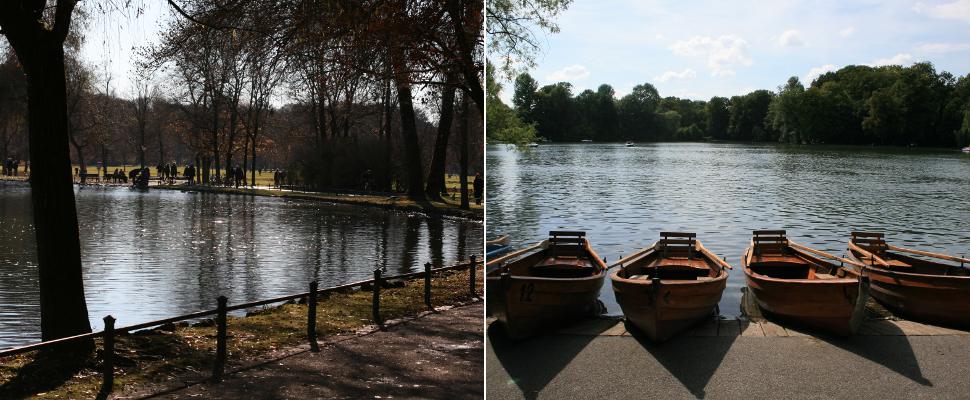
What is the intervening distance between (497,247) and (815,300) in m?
1.27

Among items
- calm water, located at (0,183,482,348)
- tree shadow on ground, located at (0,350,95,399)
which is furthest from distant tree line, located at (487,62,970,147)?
calm water, located at (0,183,482,348)

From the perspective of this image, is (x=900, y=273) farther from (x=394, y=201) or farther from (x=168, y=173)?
(x=168, y=173)

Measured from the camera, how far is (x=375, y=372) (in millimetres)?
7156

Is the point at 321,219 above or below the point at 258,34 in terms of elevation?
below

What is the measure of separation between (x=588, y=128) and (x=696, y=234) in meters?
0.85

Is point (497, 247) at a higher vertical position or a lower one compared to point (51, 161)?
lower

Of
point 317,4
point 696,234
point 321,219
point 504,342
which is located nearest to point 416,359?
point 317,4

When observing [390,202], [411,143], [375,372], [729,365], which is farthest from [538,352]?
[390,202]

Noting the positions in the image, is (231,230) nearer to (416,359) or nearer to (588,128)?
(416,359)

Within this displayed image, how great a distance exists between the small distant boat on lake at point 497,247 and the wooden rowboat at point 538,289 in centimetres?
8

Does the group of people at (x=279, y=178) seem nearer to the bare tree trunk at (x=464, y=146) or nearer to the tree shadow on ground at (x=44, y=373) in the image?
the bare tree trunk at (x=464, y=146)

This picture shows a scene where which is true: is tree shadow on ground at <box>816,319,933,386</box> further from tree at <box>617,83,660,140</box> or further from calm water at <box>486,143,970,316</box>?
tree at <box>617,83,660,140</box>

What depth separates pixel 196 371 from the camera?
282 inches

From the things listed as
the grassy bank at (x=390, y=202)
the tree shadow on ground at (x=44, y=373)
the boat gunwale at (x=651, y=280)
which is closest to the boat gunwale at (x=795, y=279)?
the boat gunwale at (x=651, y=280)
